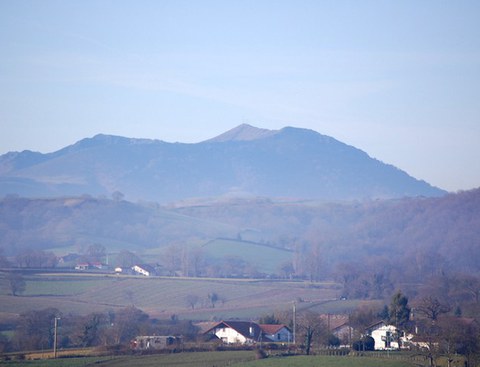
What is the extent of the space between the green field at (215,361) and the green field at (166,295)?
1037 inches

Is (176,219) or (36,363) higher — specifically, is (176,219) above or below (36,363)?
above

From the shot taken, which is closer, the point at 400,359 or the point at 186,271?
the point at 400,359

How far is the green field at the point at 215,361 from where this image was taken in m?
44.5

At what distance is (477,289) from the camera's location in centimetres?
8450

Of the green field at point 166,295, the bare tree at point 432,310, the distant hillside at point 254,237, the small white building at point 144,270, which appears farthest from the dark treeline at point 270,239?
the bare tree at point 432,310

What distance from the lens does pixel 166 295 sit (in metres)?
89.1

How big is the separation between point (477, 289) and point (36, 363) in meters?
50.7

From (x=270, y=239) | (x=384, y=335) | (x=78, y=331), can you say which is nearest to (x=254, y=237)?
(x=270, y=239)

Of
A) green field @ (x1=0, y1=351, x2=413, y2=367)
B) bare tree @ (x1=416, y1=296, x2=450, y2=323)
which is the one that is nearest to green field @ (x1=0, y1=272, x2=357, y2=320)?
bare tree @ (x1=416, y1=296, x2=450, y2=323)

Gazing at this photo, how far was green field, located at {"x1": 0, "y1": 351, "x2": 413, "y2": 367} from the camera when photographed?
44531mm

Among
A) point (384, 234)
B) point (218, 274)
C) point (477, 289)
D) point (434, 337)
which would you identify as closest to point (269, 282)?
point (218, 274)

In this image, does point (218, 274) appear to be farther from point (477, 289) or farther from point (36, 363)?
point (36, 363)

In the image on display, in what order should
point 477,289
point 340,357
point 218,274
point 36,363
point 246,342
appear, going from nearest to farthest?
point 36,363 → point 340,357 → point 246,342 → point 477,289 → point 218,274

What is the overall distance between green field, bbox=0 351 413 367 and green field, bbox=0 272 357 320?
26.3 metres
